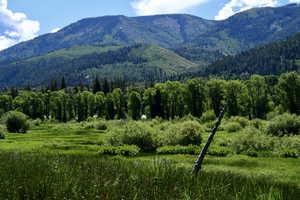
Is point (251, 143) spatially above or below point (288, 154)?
above

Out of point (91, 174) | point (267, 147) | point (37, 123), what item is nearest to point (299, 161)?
point (267, 147)

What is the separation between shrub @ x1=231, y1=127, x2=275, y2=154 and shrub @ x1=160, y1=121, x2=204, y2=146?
472 cm

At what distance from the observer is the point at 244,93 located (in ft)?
309

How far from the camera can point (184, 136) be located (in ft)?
119

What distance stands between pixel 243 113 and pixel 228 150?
2738 inches

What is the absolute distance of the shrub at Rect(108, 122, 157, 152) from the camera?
35.1 m

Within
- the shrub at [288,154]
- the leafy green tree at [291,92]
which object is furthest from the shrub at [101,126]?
the shrub at [288,154]

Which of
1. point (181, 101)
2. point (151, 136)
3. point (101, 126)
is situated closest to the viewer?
point (151, 136)

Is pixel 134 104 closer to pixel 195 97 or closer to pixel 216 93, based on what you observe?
pixel 195 97

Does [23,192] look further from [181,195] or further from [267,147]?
[267,147]

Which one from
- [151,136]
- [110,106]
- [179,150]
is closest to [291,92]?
[151,136]

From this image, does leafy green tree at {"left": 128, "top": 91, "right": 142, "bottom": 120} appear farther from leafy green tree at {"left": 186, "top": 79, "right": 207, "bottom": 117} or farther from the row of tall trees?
leafy green tree at {"left": 186, "top": 79, "right": 207, "bottom": 117}

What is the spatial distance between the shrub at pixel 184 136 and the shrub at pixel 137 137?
1.94m

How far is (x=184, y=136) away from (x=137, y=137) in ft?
16.6
